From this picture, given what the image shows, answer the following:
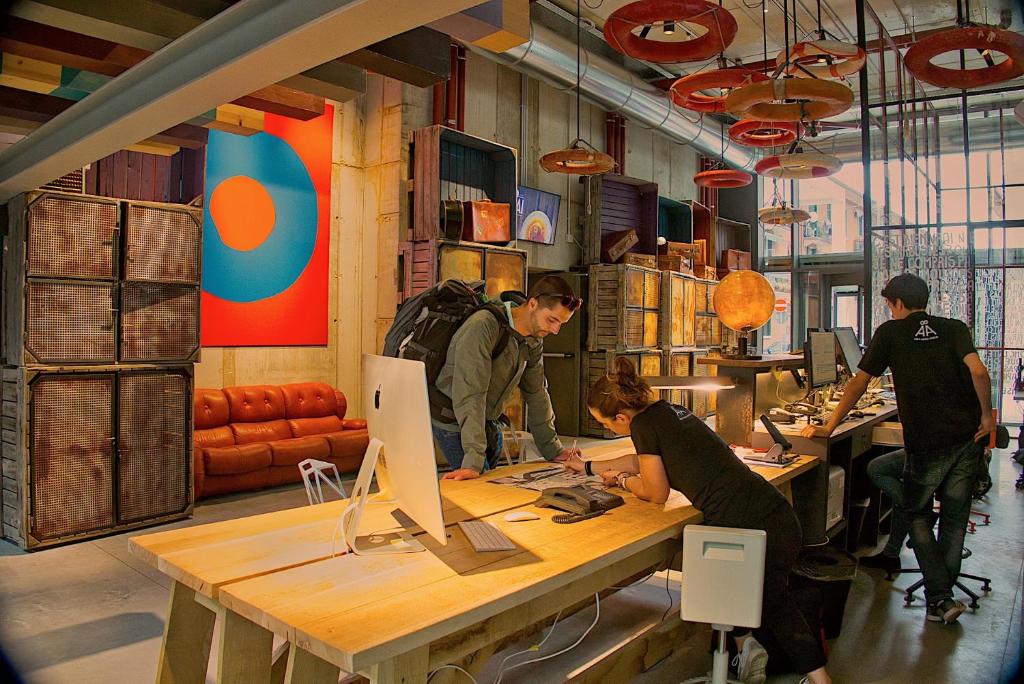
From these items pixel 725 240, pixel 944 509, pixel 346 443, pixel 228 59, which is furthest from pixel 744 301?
pixel 725 240

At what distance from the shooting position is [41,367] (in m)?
5.00

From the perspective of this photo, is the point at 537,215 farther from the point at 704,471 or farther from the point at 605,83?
the point at 704,471

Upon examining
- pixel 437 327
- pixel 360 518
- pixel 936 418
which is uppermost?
pixel 437 327

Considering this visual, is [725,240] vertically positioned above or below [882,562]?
above

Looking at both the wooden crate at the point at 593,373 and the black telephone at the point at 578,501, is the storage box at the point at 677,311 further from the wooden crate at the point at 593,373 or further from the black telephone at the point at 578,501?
the black telephone at the point at 578,501

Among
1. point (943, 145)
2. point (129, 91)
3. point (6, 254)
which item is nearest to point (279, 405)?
point (6, 254)

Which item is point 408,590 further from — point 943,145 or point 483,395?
point 943,145

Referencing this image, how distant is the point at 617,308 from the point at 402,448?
8.20 m

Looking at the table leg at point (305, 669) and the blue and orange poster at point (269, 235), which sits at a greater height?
the blue and orange poster at point (269, 235)

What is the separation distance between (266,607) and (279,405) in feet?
18.7


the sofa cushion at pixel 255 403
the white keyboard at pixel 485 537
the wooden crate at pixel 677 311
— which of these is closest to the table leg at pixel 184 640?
the white keyboard at pixel 485 537

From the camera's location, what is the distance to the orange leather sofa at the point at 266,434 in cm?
638

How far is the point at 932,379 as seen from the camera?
4090 mm

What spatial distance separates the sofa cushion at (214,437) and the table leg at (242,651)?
4646 mm
